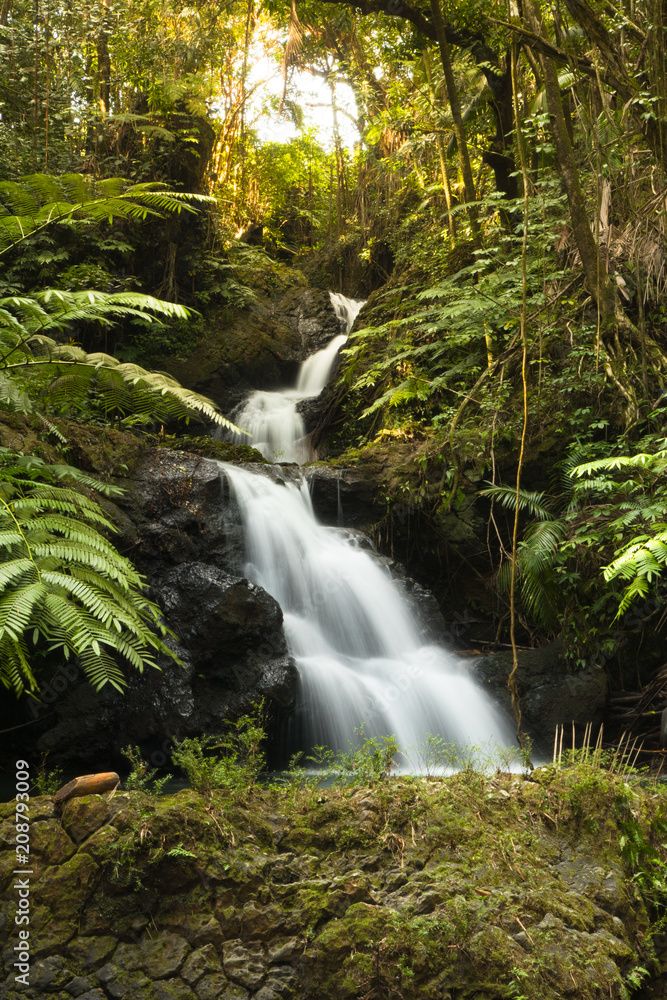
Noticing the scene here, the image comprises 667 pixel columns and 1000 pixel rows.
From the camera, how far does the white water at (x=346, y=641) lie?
594 centimetres

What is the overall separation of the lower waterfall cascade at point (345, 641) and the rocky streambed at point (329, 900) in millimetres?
2899

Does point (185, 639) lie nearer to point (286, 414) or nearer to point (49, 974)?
point (49, 974)

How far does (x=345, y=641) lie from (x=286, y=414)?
599cm

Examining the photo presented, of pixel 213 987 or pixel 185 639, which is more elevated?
pixel 185 639

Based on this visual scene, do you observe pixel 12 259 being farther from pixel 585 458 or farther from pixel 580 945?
pixel 580 945

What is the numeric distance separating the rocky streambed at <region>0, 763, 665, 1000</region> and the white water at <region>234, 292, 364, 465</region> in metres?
7.98

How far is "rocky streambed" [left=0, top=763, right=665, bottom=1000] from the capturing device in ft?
7.18

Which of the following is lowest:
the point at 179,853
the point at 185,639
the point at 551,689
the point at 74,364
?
the point at 551,689

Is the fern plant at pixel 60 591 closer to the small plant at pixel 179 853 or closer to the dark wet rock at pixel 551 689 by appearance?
the small plant at pixel 179 853

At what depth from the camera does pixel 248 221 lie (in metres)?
16.8

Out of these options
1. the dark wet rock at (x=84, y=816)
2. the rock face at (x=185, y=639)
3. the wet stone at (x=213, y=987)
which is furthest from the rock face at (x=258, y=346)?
the wet stone at (x=213, y=987)

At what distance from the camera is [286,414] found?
11.9 metres

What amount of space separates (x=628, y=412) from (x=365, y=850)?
501 cm
